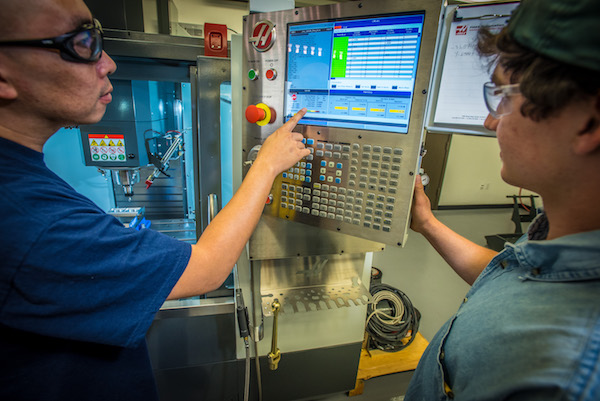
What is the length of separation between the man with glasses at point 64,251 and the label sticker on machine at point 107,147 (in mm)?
710

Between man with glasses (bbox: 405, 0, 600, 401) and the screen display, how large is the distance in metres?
0.20

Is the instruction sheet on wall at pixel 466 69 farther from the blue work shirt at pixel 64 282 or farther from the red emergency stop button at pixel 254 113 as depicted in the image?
the blue work shirt at pixel 64 282

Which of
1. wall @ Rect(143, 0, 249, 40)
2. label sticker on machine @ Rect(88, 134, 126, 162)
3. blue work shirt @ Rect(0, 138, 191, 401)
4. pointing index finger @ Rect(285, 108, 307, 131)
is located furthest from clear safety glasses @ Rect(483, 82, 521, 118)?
wall @ Rect(143, 0, 249, 40)

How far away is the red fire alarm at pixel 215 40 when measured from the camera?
100 centimetres

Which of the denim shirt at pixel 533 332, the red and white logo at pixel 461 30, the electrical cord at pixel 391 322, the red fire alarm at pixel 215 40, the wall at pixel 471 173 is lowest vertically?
the electrical cord at pixel 391 322

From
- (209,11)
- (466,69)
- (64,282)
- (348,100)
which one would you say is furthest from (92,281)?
(209,11)

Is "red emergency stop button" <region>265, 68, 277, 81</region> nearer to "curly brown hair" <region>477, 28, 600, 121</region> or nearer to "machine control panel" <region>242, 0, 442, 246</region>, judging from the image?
"machine control panel" <region>242, 0, 442, 246</region>

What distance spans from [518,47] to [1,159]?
2.94ft

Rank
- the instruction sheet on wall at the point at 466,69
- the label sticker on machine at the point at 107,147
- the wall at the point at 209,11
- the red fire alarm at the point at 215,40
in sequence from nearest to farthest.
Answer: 1. the instruction sheet on wall at the point at 466,69
2. the red fire alarm at the point at 215,40
3. the label sticker on machine at the point at 107,147
4. the wall at the point at 209,11

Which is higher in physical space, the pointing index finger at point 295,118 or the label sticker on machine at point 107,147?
the pointing index finger at point 295,118

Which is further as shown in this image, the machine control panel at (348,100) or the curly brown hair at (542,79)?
the machine control panel at (348,100)

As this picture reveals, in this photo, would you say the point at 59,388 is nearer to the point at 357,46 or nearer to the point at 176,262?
the point at 176,262

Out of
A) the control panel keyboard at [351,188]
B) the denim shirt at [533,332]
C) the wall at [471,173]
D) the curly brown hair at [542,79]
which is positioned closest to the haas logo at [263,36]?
the control panel keyboard at [351,188]

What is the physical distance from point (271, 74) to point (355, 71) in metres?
0.24
